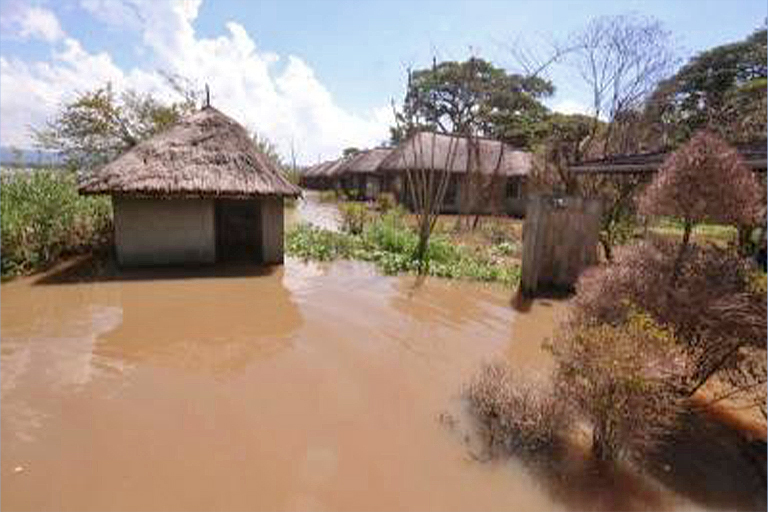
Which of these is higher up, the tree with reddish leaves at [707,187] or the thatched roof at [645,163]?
the thatched roof at [645,163]

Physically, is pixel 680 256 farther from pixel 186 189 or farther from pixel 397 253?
pixel 186 189

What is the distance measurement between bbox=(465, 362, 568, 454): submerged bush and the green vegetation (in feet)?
33.4

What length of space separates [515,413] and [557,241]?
592cm

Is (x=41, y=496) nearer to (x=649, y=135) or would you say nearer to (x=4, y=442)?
(x=4, y=442)

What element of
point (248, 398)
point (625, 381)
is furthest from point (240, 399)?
point (625, 381)

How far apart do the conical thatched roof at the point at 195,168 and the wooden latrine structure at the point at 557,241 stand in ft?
17.6

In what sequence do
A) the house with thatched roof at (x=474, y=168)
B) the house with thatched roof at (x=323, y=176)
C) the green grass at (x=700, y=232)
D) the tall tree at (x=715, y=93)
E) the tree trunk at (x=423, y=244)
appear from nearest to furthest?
the green grass at (x=700, y=232), the tree trunk at (x=423, y=244), the tall tree at (x=715, y=93), the house with thatched roof at (x=474, y=168), the house with thatched roof at (x=323, y=176)

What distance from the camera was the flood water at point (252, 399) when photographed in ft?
14.2

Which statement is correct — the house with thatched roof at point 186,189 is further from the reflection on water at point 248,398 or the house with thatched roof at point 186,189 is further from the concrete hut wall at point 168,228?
the reflection on water at point 248,398

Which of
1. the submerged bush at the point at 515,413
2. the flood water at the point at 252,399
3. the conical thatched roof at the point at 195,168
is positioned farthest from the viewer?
the conical thatched roof at the point at 195,168

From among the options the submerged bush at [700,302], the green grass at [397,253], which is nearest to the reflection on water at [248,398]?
the submerged bush at [700,302]

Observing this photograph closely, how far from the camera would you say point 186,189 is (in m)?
10.9

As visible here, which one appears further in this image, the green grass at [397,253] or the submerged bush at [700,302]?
the green grass at [397,253]

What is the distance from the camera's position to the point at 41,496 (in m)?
4.12
